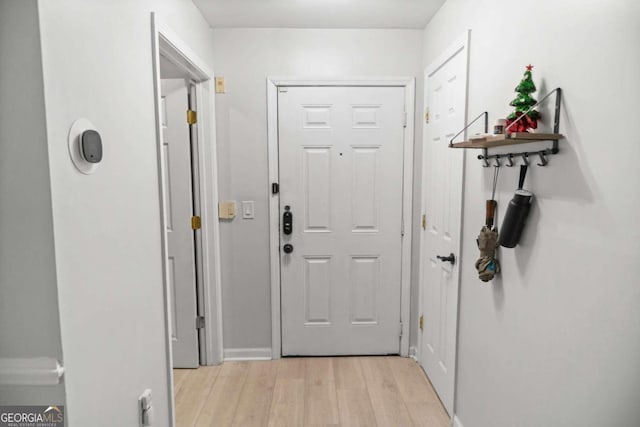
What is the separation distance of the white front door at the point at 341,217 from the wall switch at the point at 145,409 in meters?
1.36

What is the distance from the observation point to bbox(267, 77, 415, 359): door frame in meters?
2.63

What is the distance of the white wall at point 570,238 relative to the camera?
908 millimetres

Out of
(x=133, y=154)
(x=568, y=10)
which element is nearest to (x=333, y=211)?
(x=133, y=154)

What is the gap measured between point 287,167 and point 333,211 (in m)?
0.47

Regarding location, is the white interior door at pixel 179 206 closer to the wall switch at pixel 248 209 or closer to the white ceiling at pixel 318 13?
the wall switch at pixel 248 209

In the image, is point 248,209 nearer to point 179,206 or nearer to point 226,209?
point 226,209

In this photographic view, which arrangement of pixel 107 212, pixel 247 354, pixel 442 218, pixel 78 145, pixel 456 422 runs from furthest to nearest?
pixel 247 354, pixel 442 218, pixel 456 422, pixel 107 212, pixel 78 145

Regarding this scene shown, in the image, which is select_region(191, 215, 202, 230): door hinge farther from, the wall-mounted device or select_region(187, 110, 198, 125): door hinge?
the wall-mounted device

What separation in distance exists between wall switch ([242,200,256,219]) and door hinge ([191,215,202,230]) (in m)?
0.32

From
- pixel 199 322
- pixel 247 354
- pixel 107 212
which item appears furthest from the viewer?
pixel 247 354

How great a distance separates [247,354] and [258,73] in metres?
2.11

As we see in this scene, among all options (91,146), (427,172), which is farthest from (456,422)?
(91,146)

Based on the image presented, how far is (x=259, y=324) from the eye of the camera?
281 centimetres

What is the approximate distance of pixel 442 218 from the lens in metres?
2.28
